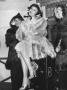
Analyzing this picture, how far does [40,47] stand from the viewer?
290cm

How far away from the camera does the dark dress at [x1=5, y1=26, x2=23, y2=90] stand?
9.74 ft

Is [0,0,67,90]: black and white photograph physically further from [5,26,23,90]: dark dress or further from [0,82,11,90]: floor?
[0,82,11,90]: floor

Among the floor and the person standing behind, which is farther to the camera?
the floor

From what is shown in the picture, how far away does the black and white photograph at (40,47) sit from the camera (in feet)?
9.31

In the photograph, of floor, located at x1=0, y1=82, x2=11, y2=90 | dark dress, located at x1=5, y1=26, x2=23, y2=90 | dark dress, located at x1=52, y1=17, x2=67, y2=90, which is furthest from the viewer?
floor, located at x1=0, y1=82, x2=11, y2=90

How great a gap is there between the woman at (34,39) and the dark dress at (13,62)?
0.11m

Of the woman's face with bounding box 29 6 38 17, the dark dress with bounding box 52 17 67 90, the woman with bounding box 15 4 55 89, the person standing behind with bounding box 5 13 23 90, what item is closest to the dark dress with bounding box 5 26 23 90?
the person standing behind with bounding box 5 13 23 90

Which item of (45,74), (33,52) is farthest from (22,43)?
(45,74)

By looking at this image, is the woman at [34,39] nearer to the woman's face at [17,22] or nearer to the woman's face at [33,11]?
the woman's face at [33,11]

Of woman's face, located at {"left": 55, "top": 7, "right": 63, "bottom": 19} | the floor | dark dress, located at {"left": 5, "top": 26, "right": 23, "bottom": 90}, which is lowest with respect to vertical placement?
the floor

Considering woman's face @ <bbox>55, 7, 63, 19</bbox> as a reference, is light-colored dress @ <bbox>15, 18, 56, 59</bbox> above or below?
below

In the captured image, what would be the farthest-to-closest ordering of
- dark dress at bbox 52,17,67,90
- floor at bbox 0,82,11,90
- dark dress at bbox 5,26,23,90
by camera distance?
floor at bbox 0,82,11,90 < dark dress at bbox 5,26,23,90 < dark dress at bbox 52,17,67,90

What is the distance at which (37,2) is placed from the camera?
3.10 meters

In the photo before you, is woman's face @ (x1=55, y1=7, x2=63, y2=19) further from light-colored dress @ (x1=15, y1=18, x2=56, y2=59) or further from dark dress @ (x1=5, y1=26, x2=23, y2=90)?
dark dress @ (x1=5, y1=26, x2=23, y2=90)
